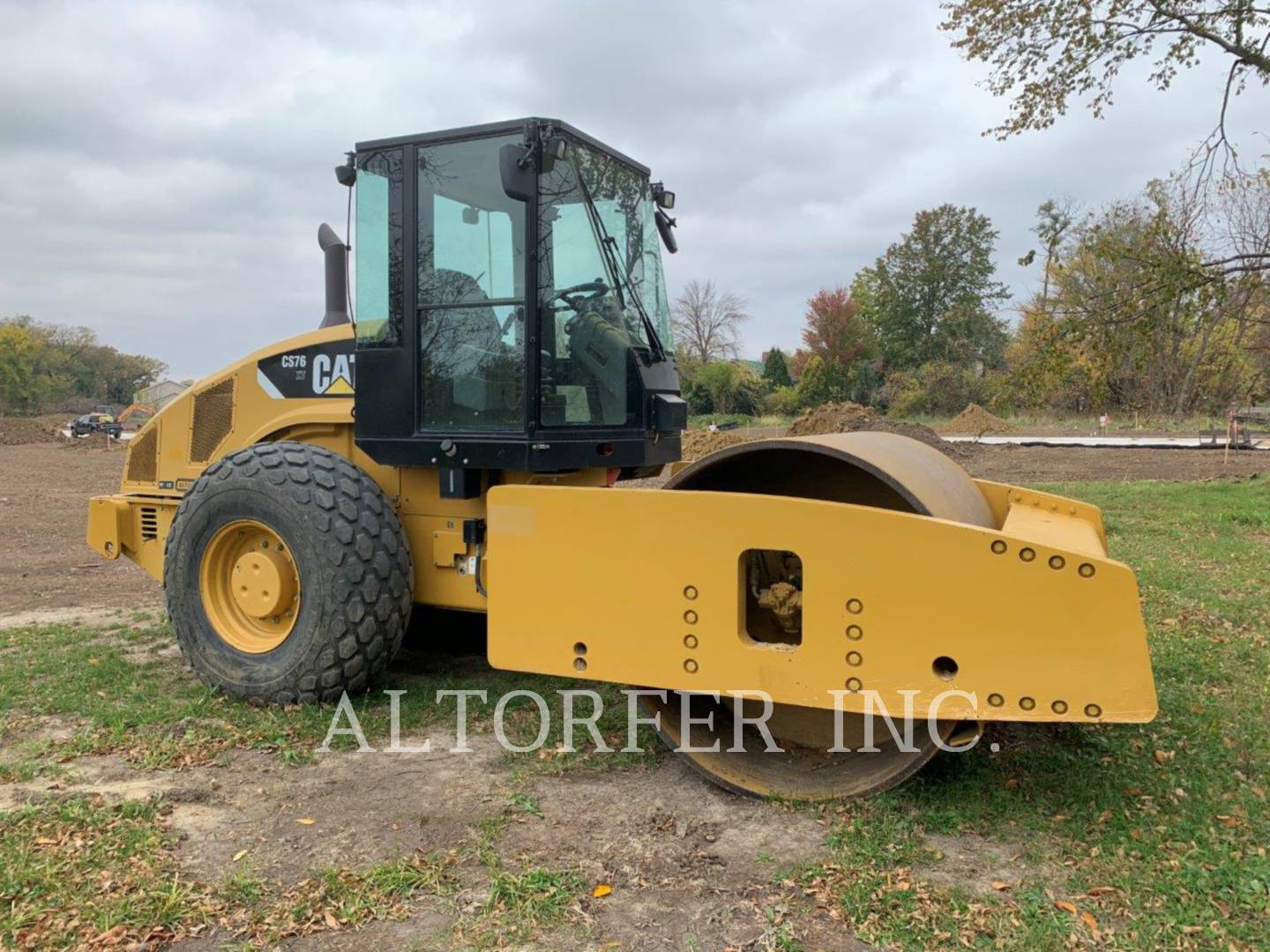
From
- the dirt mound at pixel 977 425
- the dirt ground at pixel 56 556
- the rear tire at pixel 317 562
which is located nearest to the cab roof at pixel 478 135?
the rear tire at pixel 317 562

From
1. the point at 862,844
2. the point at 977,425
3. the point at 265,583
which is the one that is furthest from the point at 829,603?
the point at 977,425

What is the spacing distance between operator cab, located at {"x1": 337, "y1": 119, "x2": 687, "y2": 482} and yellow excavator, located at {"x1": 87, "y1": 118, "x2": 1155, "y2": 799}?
13 millimetres

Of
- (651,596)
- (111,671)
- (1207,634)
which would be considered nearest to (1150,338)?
(1207,634)

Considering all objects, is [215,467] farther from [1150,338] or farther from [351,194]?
[1150,338]

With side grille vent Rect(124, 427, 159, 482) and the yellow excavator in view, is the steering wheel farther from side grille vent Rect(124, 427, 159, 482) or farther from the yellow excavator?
side grille vent Rect(124, 427, 159, 482)

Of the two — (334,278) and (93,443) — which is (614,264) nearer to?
(334,278)

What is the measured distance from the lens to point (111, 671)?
16.8 feet

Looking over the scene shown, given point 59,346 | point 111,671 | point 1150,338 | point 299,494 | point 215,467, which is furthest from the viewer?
point 59,346

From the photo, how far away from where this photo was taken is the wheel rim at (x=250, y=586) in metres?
4.39

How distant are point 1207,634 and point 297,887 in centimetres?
503

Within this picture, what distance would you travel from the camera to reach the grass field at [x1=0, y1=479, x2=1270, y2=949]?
8.45 feet

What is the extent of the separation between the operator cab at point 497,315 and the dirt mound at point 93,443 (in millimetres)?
31427

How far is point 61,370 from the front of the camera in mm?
65750

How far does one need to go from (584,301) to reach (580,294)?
4cm
